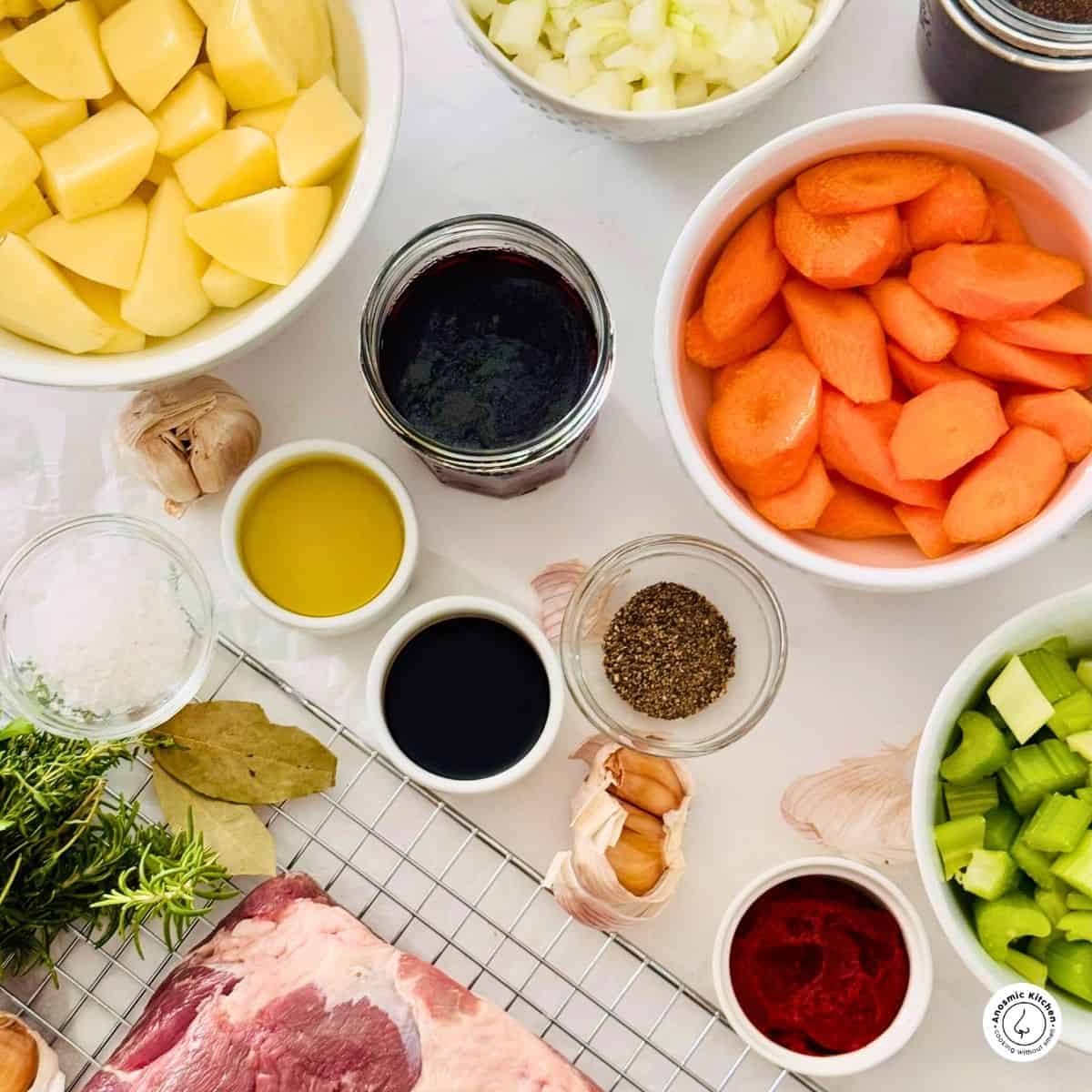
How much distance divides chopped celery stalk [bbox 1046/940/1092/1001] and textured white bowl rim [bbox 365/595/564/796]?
585mm

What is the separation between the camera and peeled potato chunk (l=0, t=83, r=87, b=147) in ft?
4.32

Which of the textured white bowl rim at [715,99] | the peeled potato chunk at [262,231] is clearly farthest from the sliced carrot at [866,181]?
the peeled potato chunk at [262,231]

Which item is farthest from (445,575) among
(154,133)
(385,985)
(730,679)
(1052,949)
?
(1052,949)

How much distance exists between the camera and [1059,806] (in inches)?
53.1

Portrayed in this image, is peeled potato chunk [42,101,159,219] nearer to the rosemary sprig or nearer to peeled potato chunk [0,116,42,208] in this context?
peeled potato chunk [0,116,42,208]

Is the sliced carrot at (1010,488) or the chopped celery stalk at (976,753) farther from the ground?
the sliced carrot at (1010,488)

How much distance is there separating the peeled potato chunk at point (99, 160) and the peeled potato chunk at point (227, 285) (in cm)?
12

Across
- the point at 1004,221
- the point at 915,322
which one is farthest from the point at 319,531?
the point at 1004,221

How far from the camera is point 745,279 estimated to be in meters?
1.34

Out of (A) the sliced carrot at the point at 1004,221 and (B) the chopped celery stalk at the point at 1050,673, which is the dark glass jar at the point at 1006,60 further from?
(B) the chopped celery stalk at the point at 1050,673

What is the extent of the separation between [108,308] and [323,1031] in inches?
31.8

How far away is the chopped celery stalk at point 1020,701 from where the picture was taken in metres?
1.34

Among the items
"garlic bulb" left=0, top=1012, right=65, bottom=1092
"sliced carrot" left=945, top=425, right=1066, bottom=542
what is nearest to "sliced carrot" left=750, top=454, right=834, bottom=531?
"sliced carrot" left=945, top=425, right=1066, bottom=542

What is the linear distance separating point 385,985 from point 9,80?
1.03m
